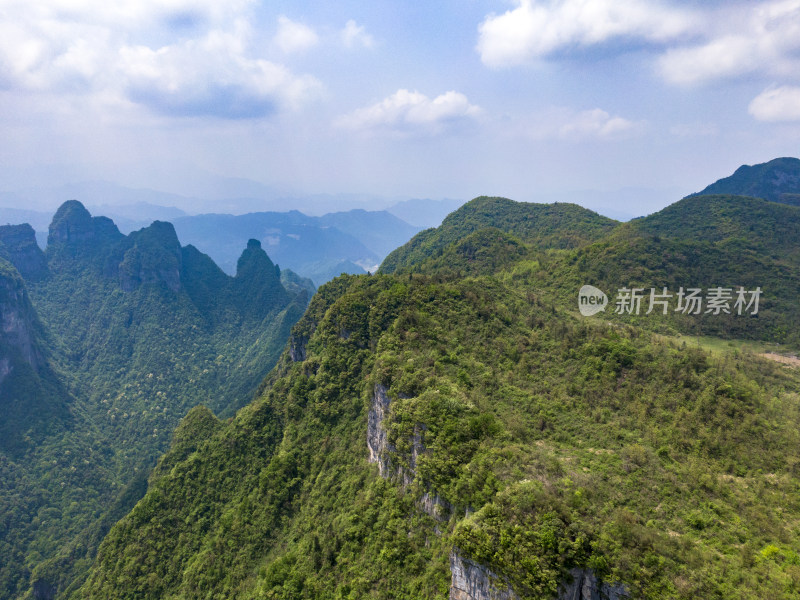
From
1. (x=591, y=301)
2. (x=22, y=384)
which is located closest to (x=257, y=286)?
(x=22, y=384)

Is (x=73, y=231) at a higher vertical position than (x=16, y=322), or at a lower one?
higher

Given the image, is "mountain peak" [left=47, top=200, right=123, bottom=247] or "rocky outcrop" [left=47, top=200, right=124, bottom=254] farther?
"mountain peak" [left=47, top=200, right=123, bottom=247]

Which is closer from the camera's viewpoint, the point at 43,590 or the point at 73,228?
the point at 43,590

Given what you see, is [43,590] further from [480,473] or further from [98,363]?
[480,473]

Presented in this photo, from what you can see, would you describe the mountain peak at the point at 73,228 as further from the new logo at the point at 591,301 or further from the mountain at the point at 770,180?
the mountain at the point at 770,180

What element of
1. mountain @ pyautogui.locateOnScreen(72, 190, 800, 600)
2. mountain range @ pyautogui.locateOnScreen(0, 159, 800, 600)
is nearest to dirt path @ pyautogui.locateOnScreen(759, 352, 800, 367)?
mountain range @ pyautogui.locateOnScreen(0, 159, 800, 600)

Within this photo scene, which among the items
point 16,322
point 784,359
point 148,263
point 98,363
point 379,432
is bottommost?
point 98,363

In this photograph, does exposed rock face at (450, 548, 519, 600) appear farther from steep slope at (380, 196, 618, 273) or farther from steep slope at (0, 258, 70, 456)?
steep slope at (0, 258, 70, 456)
